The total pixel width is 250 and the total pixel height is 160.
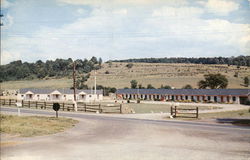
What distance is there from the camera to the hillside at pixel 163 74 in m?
130

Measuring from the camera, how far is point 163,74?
153000mm

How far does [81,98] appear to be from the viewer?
93188 mm

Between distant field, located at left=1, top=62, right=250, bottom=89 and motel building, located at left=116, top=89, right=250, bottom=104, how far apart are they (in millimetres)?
29289

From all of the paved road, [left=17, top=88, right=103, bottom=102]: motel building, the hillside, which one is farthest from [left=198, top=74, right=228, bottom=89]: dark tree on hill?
the paved road

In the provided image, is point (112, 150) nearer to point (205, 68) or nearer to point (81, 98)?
point (81, 98)

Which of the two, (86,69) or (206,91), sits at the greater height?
(86,69)

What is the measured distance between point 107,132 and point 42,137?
4.58 m

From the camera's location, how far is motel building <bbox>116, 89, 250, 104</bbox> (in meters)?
74.4

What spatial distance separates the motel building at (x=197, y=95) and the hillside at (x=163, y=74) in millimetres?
29397

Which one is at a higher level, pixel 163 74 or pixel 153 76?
pixel 163 74

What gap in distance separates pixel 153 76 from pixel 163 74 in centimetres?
576

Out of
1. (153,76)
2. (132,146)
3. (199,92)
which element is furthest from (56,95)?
(132,146)

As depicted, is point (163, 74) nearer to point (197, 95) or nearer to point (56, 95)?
point (197, 95)

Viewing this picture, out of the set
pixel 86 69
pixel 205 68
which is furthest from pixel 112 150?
pixel 86 69
